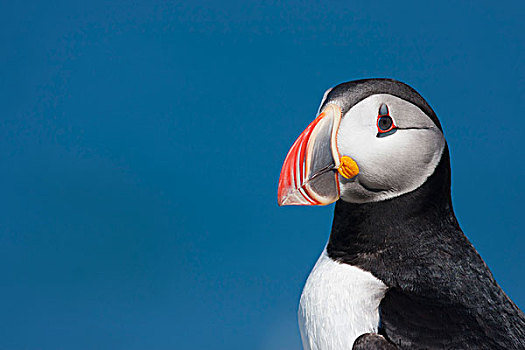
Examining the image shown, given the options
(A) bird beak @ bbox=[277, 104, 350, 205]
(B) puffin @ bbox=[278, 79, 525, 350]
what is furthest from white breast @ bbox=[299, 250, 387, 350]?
(A) bird beak @ bbox=[277, 104, 350, 205]

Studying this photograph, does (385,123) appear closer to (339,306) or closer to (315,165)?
(315,165)

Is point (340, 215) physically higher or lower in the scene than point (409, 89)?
lower

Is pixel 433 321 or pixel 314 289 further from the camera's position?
pixel 314 289

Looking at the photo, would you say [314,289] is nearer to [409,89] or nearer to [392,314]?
[392,314]

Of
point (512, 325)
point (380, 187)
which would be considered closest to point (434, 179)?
point (380, 187)

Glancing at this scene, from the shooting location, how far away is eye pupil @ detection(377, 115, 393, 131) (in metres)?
2.07

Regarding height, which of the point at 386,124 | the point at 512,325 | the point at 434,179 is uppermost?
the point at 386,124

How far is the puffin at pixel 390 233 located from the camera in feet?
6.66

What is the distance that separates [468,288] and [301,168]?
548mm

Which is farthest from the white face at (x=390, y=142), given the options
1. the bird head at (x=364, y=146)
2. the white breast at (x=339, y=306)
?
the white breast at (x=339, y=306)

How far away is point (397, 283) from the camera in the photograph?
2.14 m

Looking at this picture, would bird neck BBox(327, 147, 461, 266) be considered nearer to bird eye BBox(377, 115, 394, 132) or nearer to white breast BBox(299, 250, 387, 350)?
white breast BBox(299, 250, 387, 350)

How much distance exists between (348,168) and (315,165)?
0.29 ft

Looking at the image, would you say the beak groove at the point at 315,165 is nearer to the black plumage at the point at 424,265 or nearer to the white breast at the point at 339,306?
the black plumage at the point at 424,265
